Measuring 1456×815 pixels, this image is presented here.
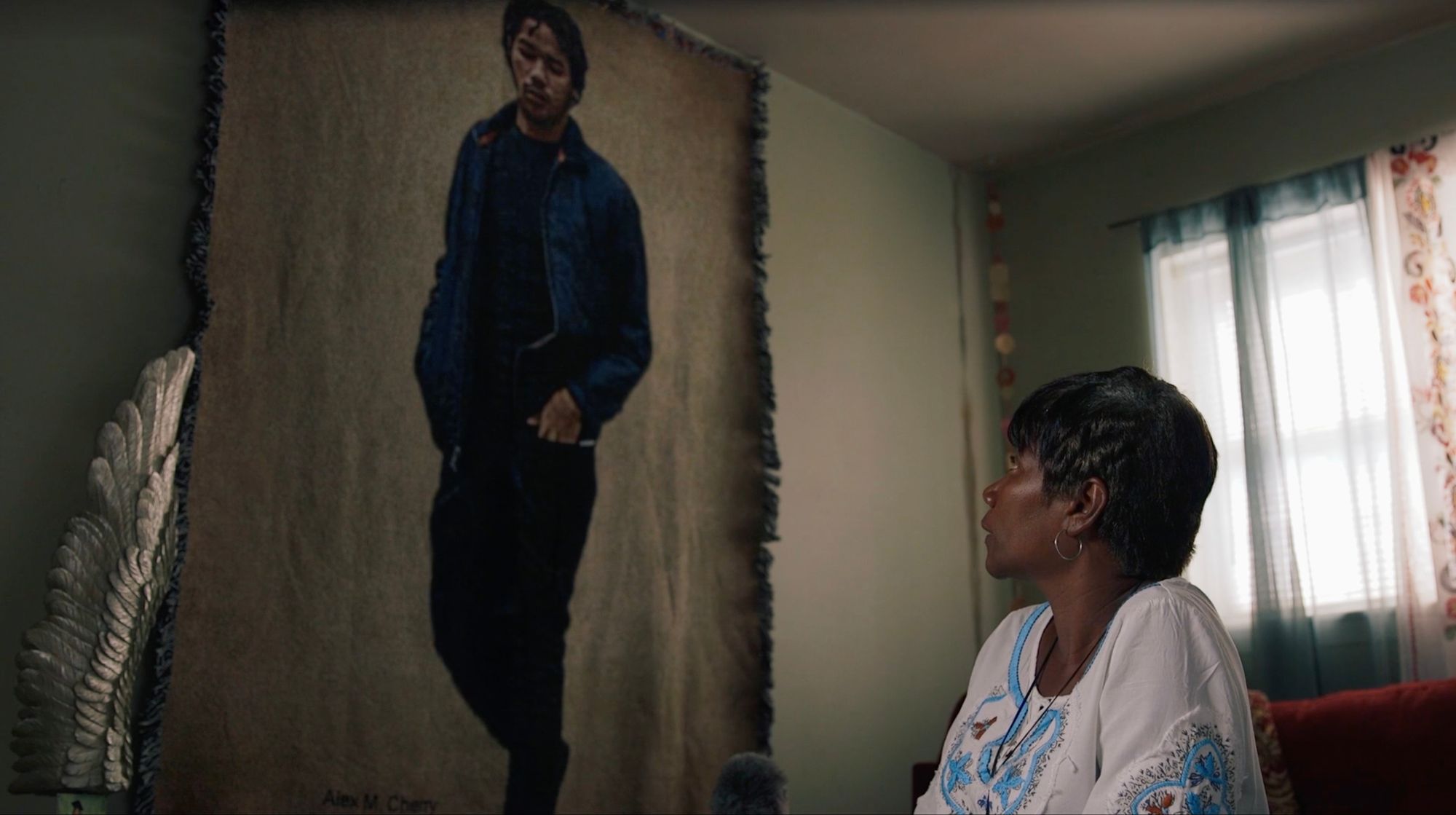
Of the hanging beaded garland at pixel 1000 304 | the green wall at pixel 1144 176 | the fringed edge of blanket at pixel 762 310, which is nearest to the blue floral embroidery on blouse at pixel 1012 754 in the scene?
the fringed edge of blanket at pixel 762 310

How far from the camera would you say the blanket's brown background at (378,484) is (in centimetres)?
252

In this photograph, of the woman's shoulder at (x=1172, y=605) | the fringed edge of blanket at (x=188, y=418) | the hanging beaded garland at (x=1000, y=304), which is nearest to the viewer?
the woman's shoulder at (x=1172, y=605)

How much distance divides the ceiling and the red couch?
1.95 m

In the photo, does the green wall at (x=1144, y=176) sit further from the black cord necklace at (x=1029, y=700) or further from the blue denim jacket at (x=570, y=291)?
the black cord necklace at (x=1029, y=700)

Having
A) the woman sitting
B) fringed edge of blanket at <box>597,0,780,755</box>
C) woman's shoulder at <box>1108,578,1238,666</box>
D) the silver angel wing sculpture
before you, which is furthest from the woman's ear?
fringed edge of blanket at <box>597,0,780,755</box>

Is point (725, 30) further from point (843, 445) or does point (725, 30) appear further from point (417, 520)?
point (417, 520)

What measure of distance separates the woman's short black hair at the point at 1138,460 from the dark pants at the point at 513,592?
1663 millimetres

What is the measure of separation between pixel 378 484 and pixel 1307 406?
2701 millimetres

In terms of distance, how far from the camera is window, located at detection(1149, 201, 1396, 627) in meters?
Result: 3.69

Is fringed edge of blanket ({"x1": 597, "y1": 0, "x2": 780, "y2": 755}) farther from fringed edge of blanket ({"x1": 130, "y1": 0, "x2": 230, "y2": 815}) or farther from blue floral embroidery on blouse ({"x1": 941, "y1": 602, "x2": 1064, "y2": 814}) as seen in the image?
blue floral embroidery on blouse ({"x1": 941, "y1": 602, "x2": 1064, "y2": 814})

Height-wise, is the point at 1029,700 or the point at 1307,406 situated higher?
the point at 1307,406

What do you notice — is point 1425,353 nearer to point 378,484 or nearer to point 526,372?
point 526,372

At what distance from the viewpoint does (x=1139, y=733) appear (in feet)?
4.27

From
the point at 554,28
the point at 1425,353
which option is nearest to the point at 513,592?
the point at 554,28
